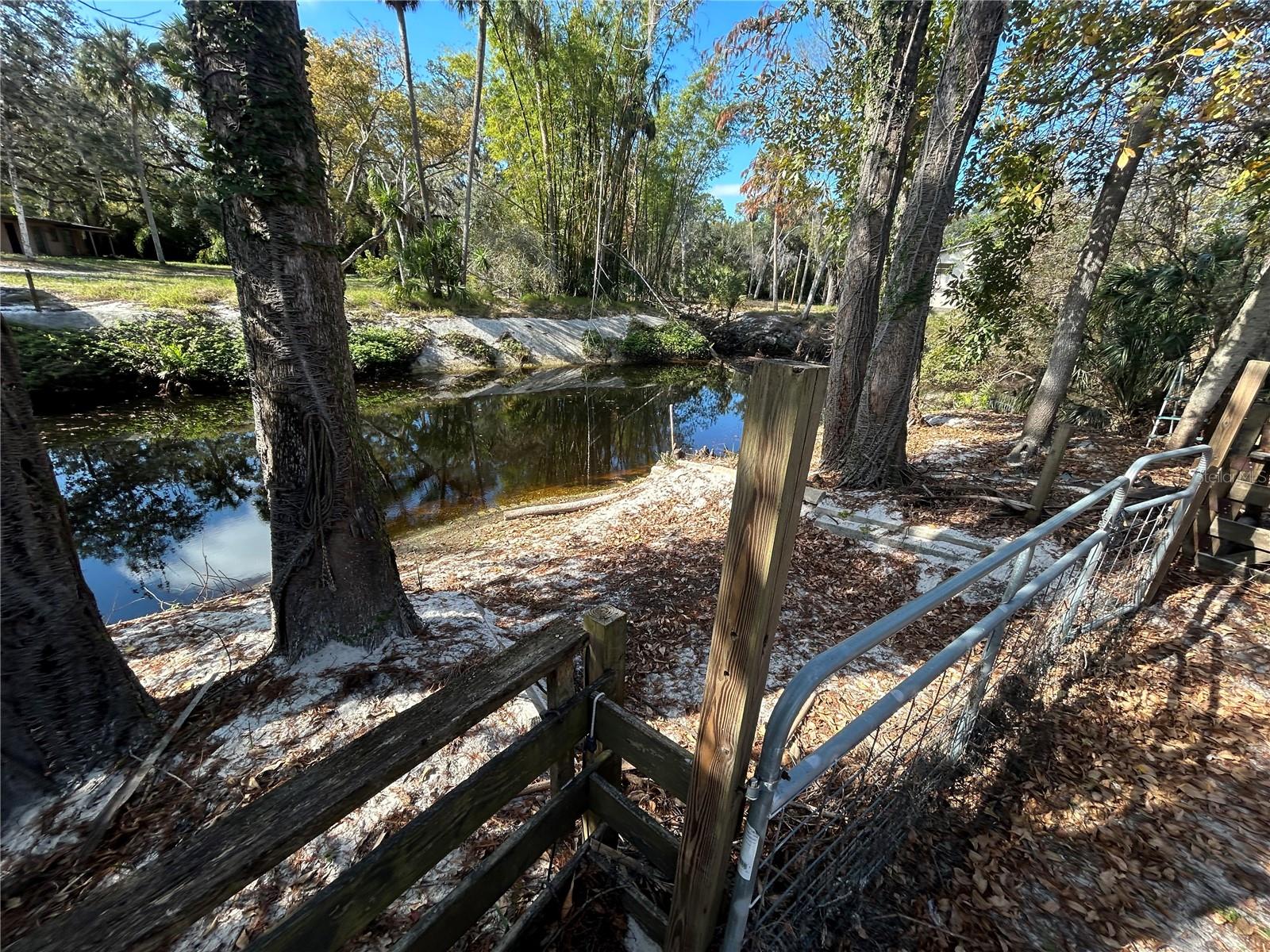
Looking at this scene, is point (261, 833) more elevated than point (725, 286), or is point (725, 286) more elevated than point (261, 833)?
point (725, 286)

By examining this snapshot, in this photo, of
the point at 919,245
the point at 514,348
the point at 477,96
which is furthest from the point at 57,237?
the point at 919,245

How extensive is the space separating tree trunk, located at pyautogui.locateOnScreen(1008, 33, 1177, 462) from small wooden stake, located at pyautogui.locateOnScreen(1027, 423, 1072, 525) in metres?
2.43

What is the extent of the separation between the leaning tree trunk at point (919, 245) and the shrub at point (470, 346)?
14.1m

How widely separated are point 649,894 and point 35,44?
19387 millimetres

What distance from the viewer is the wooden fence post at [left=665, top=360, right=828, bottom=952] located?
0.91 metres

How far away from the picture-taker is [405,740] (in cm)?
130

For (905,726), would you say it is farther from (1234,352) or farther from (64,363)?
(64,363)

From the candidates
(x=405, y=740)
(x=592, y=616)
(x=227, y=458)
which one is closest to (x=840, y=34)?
(x=592, y=616)

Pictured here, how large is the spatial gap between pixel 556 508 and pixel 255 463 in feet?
18.7

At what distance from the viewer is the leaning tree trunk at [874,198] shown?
5.65 meters

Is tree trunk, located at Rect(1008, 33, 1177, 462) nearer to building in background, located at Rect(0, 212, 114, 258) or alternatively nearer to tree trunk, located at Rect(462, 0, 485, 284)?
tree trunk, located at Rect(462, 0, 485, 284)

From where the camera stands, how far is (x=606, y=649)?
5.73ft

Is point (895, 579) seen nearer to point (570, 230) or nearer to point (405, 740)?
point (405, 740)

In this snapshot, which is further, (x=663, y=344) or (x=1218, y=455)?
(x=663, y=344)
